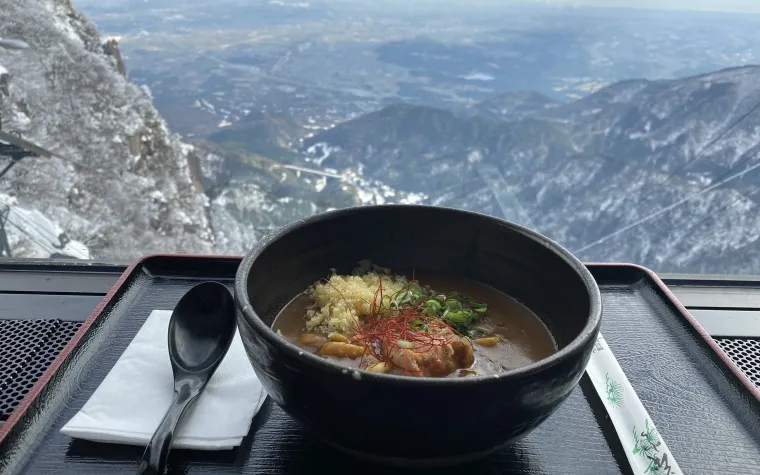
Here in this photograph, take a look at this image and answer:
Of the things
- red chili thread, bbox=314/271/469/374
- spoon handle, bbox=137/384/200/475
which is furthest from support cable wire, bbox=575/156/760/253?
spoon handle, bbox=137/384/200/475

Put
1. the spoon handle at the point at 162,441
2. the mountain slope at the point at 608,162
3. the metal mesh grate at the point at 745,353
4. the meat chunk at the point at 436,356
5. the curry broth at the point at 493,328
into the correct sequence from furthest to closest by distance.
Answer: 1. the mountain slope at the point at 608,162
2. the metal mesh grate at the point at 745,353
3. the curry broth at the point at 493,328
4. the meat chunk at the point at 436,356
5. the spoon handle at the point at 162,441

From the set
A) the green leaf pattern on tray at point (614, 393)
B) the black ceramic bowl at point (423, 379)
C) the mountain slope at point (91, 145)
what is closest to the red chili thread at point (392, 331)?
the black ceramic bowl at point (423, 379)

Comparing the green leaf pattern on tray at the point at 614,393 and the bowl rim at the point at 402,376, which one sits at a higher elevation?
the bowl rim at the point at 402,376

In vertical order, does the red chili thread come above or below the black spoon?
above

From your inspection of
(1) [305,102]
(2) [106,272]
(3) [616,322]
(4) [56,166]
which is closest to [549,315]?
(3) [616,322]

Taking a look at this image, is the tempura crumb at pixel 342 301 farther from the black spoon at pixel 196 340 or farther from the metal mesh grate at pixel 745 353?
the metal mesh grate at pixel 745 353

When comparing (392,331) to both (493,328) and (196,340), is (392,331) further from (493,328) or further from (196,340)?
(196,340)

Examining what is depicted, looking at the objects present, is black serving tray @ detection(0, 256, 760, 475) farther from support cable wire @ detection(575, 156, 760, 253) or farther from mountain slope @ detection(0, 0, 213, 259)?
mountain slope @ detection(0, 0, 213, 259)
